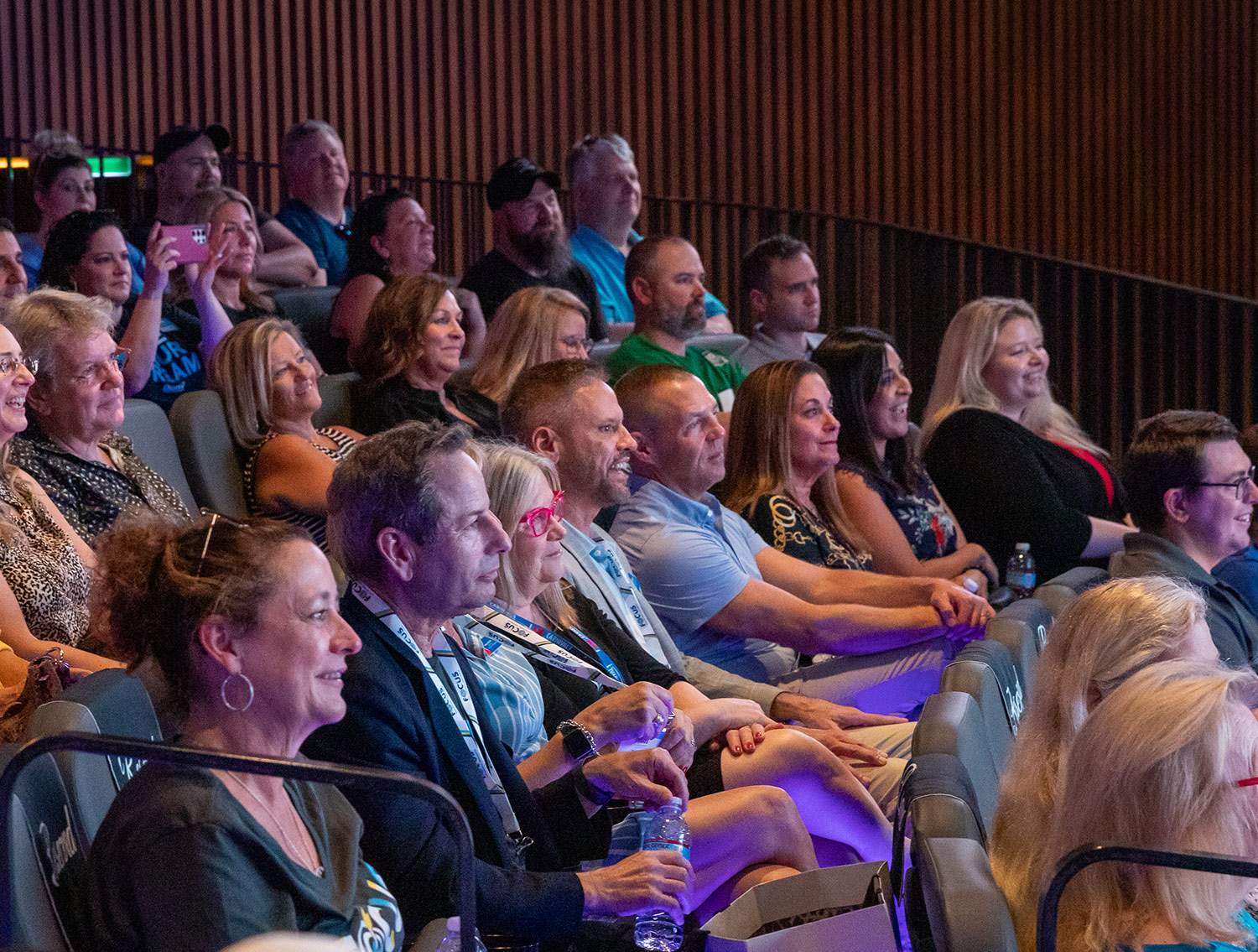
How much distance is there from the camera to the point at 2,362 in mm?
2543

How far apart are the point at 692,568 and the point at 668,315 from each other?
156 centimetres

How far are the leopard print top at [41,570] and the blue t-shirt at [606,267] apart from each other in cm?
273

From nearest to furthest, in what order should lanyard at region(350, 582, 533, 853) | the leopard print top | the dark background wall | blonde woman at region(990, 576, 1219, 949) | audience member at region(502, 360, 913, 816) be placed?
blonde woman at region(990, 576, 1219, 949) → lanyard at region(350, 582, 533, 853) → the leopard print top → audience member at region(502, 360, 913, 816) → the dark background wall

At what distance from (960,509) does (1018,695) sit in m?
1.61

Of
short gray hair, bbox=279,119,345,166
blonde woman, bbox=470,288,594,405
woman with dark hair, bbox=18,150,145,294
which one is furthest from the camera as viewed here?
short gray hair, bbox=279,119,345,166

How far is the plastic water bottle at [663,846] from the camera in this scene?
198cm

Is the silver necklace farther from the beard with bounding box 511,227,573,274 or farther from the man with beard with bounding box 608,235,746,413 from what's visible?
the beard with bounding box 511,227,573,274

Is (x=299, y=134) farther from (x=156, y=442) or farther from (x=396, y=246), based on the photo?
(x=156, y=442)

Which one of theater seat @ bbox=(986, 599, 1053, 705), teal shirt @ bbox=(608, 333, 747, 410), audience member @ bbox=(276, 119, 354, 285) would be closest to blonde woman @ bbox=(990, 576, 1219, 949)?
theater seat @ bbox=(986, 599, 1053, 705)

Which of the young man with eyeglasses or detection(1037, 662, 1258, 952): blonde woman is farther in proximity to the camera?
the young man with eyeglasses

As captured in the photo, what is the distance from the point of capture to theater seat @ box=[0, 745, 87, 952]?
1386 millimetres

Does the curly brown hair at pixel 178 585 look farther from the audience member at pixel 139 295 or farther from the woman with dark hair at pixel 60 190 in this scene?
the woman with dark hair at pixel 60 190

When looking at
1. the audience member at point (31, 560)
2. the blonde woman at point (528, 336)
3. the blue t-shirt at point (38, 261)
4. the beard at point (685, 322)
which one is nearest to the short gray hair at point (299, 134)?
the blue t-shirt at point (38, 261)

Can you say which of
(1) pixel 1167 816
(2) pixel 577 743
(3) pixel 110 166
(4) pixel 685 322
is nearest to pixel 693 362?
(4) pixel 685 322
